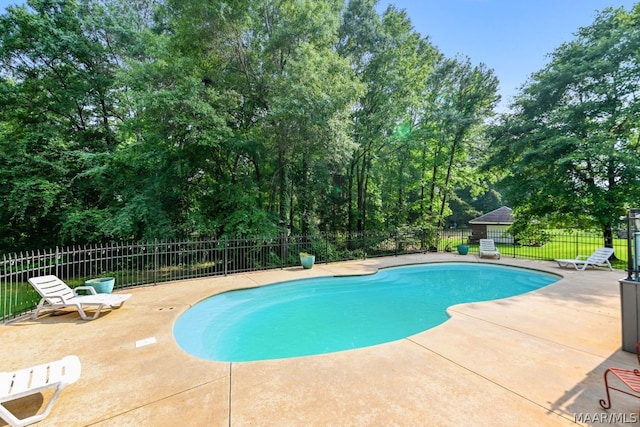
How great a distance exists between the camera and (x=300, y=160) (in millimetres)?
13305

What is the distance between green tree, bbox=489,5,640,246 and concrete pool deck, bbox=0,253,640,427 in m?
8.49

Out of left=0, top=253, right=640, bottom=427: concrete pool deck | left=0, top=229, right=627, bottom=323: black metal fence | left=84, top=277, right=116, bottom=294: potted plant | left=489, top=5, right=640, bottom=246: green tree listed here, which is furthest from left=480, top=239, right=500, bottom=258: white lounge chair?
left=84, top=277, right=116, bottom=294: potted plant

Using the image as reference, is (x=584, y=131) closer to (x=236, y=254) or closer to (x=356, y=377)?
(x=356, y=377)

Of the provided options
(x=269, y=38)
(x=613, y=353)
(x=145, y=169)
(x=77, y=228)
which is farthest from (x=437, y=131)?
(x=77, y=228)

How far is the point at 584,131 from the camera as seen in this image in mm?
11234

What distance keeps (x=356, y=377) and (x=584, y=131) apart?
14.2 meters

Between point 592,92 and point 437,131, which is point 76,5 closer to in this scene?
point 437,131

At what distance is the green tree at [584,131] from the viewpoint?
10.4 meters

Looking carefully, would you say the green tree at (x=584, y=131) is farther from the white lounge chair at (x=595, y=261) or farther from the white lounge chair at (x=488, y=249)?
→ the white lounge chair at (x=488, y=249)

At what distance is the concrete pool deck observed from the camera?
2.43m

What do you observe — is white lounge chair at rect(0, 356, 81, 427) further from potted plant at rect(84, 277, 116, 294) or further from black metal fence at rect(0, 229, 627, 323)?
black metal fence at rect(0, 229, 627, 323)

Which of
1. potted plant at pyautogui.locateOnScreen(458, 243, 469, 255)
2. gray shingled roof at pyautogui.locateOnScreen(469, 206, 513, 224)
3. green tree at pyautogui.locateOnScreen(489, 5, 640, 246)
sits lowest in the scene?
potted plant at pyautogui.locateOnScreen(458, 243, 469, 255)
